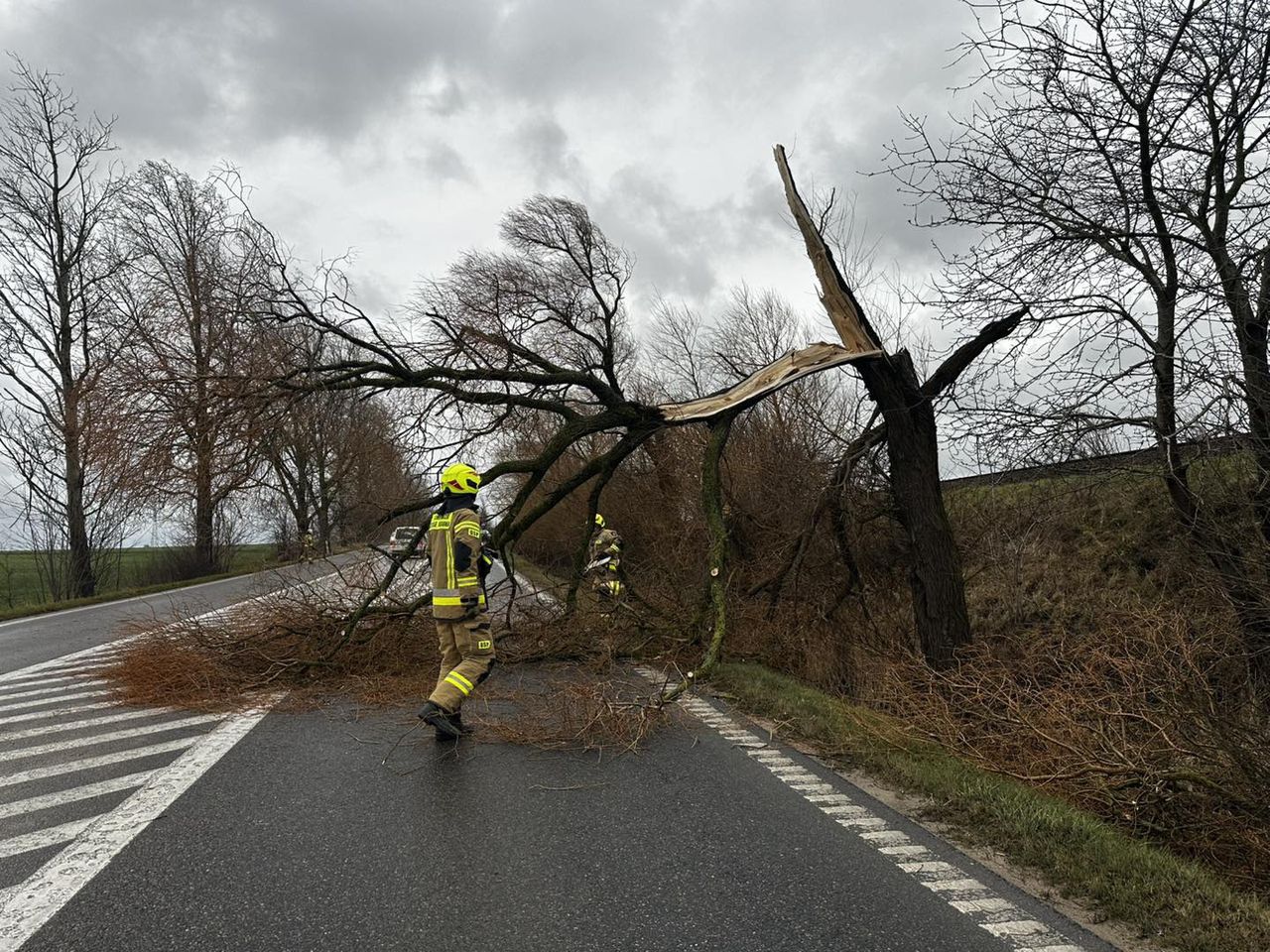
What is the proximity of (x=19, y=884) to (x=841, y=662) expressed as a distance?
26.6 feet

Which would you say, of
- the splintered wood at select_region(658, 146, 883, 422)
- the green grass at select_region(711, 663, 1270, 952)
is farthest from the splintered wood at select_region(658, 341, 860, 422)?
the green grass at select_region(711, 663, 1270, 952)

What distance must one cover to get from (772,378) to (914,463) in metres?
1.71

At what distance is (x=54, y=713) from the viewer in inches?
263

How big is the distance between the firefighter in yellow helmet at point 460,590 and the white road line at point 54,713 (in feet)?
10.2

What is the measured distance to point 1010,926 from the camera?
10.00 ft

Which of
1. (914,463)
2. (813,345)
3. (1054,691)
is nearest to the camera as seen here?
(1054,691)

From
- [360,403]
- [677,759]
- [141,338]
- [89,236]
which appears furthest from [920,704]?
[89,236]

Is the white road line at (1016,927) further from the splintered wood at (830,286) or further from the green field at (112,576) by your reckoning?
the green field at (112,576)

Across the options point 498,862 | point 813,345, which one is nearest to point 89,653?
point 498,862

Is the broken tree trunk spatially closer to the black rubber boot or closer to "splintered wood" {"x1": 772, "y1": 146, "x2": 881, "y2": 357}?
"splintered wood" {"x1": 772, "y1": 146, "x2": 881, "y2": 357}

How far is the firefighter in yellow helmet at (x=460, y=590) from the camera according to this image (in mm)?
6090

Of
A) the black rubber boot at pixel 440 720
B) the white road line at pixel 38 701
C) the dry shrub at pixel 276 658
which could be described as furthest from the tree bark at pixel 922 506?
the white road line at pixel 38 701

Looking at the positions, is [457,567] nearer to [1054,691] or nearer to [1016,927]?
[1016,927]

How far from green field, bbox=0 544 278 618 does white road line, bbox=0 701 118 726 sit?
38.7ft
